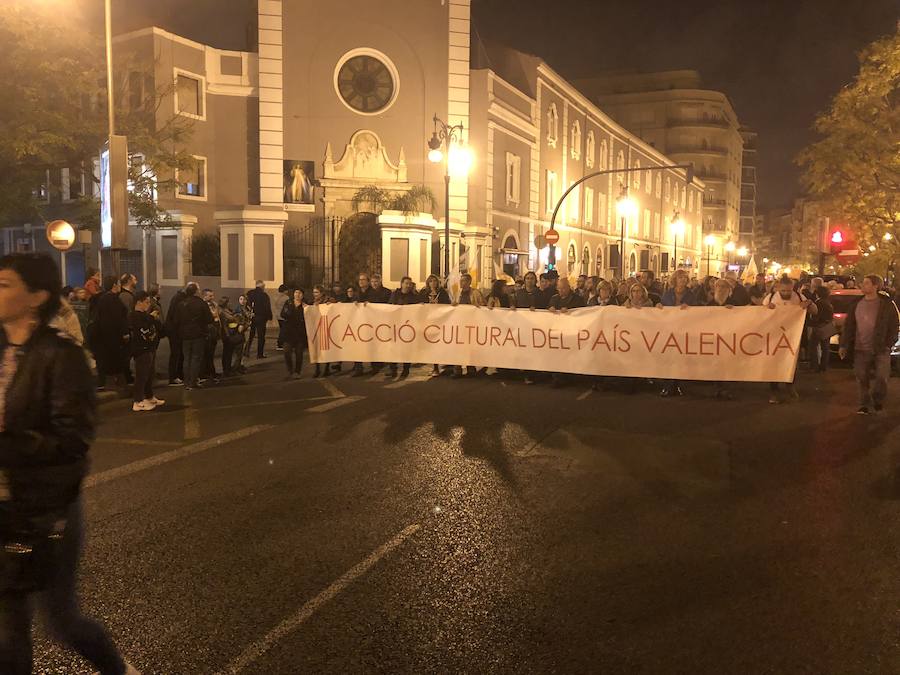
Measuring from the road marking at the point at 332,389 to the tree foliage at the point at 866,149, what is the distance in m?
21.3

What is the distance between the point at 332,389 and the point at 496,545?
24.7 ft

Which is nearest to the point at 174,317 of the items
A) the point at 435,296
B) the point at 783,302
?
the point at 435,296

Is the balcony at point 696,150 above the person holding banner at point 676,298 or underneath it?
above

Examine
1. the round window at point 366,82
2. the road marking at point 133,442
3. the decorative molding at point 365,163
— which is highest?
the round window at point 366,82

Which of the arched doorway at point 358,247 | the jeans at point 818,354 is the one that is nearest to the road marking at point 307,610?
the jeans at point 818,354

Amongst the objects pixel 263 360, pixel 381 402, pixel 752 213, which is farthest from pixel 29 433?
pixel 752 213

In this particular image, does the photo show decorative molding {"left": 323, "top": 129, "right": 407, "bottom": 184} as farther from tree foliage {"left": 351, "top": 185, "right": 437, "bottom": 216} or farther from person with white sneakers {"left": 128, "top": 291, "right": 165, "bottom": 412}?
person with white sneakers {"left": 128, "top": 291, "right": 165, "bottom": 412}

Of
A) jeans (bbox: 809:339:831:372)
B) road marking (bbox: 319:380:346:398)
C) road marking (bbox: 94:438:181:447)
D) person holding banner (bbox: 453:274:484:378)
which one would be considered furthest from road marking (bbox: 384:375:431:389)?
jeans (bbox: 809:339:831:372)

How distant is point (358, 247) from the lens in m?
30.1

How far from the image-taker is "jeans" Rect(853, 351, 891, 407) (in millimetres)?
10273

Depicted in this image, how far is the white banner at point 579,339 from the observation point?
11531 mm

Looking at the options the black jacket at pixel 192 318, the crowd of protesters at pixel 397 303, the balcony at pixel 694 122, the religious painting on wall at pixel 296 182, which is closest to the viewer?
the crowd of protesters at pixel 397 303

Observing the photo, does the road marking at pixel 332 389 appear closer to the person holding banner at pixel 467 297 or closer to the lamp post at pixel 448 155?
the person holding banner at pixel 467 297

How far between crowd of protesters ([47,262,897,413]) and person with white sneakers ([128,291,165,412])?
14 millimetres
